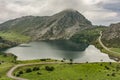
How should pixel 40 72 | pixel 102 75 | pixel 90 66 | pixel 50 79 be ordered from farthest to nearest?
pixel 90 66, pixel 40 72, pixel 102 75, pixel 50 79

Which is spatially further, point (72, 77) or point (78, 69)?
point (78, 69)

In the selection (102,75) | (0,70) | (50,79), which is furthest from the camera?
(0,70)

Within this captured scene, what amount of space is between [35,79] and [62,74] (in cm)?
1363

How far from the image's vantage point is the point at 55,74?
109 metres

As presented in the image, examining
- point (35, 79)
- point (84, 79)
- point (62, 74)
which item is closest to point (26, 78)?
point (35, 79)

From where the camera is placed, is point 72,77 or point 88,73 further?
point 88,73

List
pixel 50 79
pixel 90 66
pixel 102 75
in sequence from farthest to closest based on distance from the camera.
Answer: pixel 90 66, pixel 102 75, pixel 50 79

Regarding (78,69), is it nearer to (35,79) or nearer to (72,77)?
(72,77)

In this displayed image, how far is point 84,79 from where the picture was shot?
100 metres

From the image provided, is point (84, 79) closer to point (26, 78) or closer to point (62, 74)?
point (62, 74)

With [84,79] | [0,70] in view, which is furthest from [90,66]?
[0,70]

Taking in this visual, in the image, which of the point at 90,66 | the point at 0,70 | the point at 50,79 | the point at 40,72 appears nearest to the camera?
the point at 50,79

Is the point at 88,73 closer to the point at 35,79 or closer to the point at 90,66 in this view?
the point at 90,66

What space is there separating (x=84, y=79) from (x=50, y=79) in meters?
13.4
